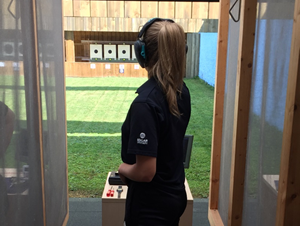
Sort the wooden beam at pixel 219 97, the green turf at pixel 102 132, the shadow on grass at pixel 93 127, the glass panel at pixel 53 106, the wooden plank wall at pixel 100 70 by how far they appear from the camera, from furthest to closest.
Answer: the wooden plank wall at pixel 100 70 < the shadow on grass at pixel 93 127 < the green turf at pixel 102 132 < the wooden beam at pixel 219 97 < the glass panel at pixel 53 106

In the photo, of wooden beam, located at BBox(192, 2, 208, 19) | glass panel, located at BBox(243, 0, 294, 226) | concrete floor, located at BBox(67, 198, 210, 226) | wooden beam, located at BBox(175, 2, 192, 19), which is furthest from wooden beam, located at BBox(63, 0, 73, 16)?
glass panel, located at BBox(243, 0, 294, 226)

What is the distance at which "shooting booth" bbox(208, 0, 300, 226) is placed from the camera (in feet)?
4.96

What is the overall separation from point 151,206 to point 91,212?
7.83 ft

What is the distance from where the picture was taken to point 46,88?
8.39 feet

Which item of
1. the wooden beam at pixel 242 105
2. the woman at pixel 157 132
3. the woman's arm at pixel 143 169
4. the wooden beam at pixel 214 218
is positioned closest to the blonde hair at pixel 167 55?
the woman at pixel 157 132

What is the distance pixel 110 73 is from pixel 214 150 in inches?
460

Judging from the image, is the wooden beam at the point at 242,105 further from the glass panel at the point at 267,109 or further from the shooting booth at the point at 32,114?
the shooting booth at the point at 32,114

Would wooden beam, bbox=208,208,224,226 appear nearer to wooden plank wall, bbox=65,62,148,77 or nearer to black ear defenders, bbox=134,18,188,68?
black ear defenders, bbox=134,18,188,68

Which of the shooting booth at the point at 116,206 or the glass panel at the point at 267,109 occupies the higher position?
the glass panel at the point at 267,109

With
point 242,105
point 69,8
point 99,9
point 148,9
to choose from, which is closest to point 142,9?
point 148,9

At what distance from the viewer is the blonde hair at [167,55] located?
146cm

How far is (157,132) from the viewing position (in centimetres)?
146

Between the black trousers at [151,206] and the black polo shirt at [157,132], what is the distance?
4 centimetres

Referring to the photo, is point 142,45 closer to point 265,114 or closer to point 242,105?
point 265,114
